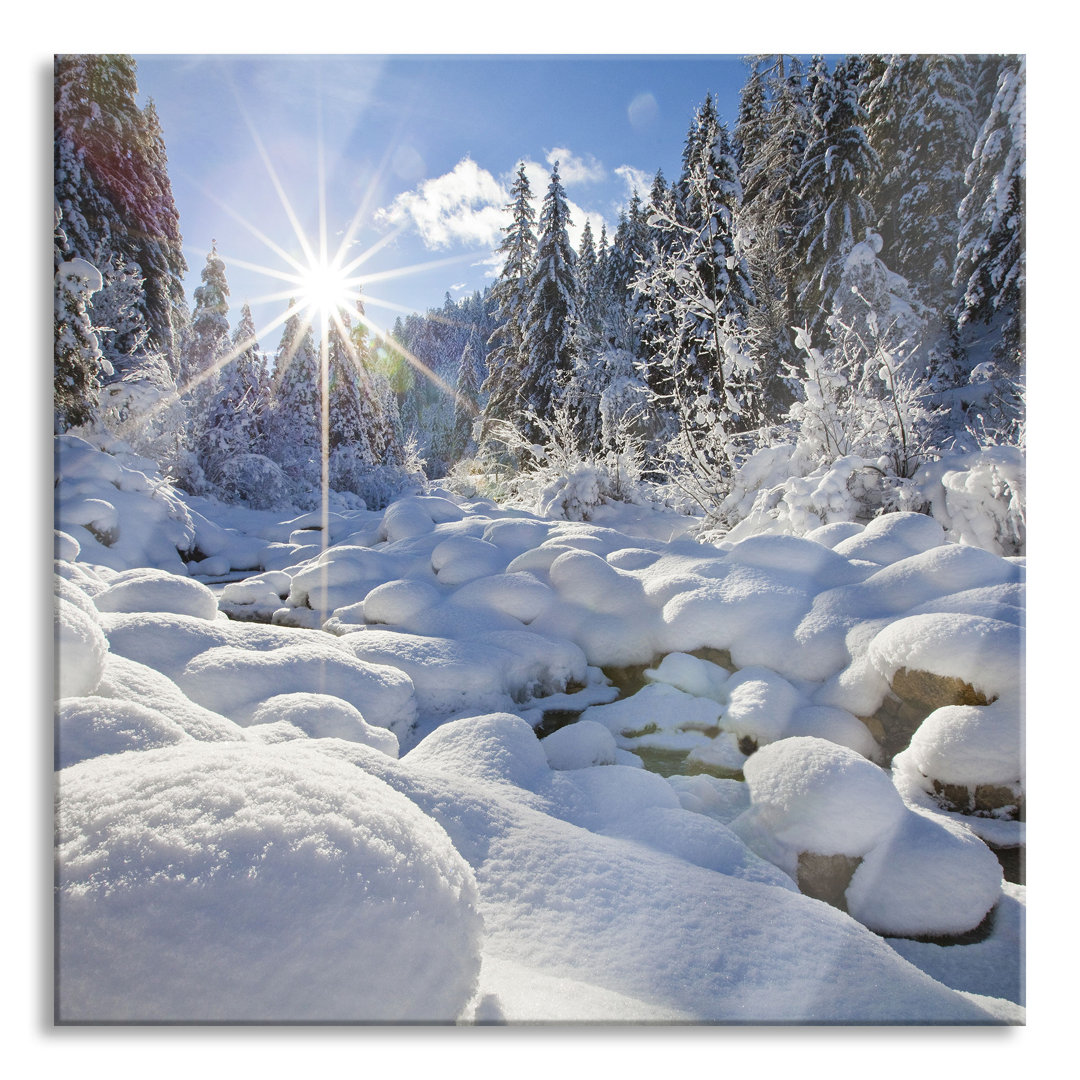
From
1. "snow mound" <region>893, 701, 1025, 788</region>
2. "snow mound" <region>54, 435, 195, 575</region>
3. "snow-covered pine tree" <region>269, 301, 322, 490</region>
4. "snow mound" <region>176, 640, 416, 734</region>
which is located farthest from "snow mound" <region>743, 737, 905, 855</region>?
"snow-covered pine tree" <region>269, 301, 322, 490</region>

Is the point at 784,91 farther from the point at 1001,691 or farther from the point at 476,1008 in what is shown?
the point at 476,1008

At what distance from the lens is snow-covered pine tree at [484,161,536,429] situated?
12.7 m

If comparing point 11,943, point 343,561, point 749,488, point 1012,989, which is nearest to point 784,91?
point 749,488

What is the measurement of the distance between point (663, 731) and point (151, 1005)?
1869 mm

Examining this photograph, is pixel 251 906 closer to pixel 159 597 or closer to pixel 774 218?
pixel 159 597

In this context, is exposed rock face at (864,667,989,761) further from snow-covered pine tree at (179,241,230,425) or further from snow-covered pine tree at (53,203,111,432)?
snow-covered pine tree at (179,241,230,425)

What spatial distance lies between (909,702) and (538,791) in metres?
1.42

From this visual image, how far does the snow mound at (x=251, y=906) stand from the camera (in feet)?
2.59

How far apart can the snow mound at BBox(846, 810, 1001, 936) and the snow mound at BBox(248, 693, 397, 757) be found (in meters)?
1.42

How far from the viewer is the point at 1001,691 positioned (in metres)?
1.91

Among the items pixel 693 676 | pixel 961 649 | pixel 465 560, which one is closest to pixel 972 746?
pixel 961 649

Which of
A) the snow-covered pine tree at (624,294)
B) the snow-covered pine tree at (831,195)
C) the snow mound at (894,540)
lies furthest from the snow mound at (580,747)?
the snow-covered pine tree at (624,294)

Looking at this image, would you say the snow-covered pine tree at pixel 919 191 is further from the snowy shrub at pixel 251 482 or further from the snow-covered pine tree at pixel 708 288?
the snowy shrub at pixel 251 482

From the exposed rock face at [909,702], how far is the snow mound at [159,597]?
2.92 meters
